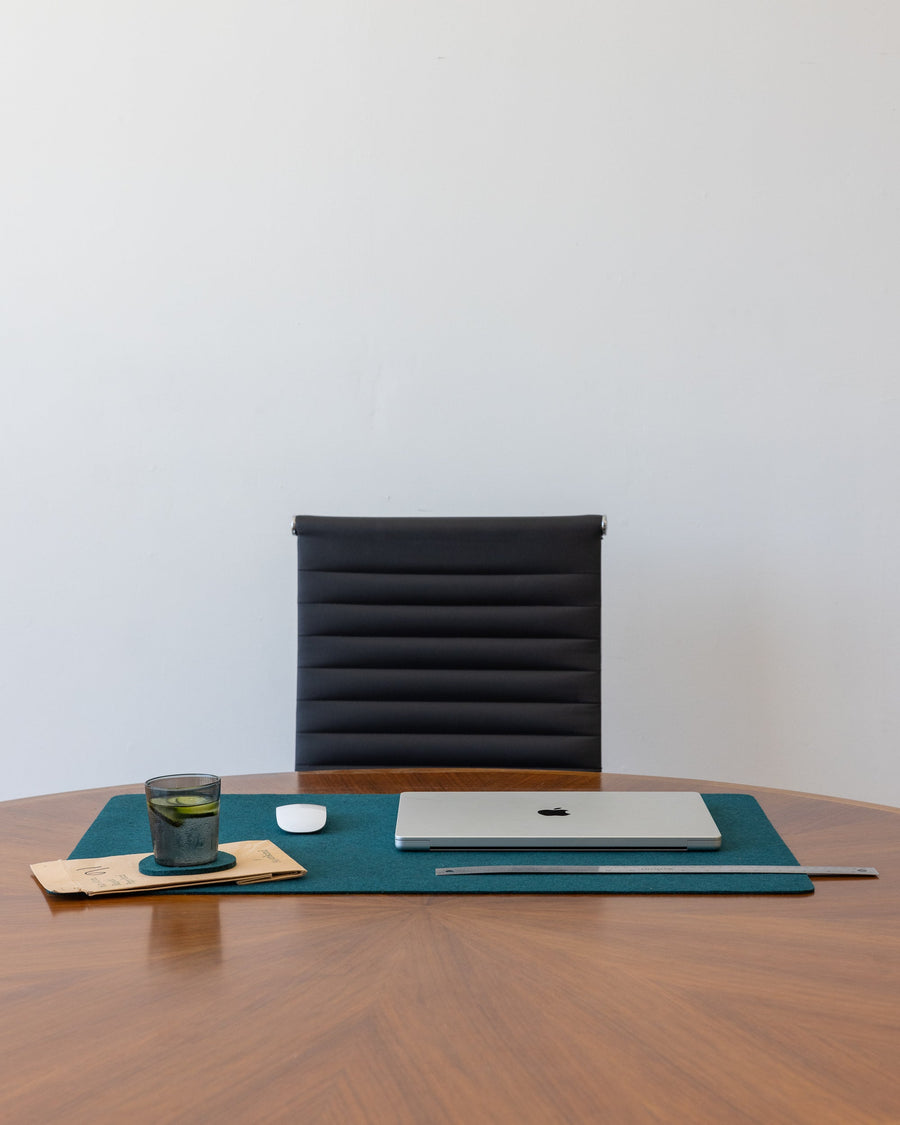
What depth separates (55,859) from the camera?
3.83 ft

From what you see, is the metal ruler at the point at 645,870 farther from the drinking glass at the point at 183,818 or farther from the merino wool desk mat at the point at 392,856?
the drinking glass at the point at 183,818

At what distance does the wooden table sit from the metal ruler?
24mm

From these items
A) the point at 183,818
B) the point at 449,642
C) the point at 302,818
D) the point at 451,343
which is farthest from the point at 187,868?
the point at 451,343

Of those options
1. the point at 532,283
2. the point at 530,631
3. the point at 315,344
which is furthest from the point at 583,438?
the point at 530,631

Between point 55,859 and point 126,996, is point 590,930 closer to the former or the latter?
point 126,996

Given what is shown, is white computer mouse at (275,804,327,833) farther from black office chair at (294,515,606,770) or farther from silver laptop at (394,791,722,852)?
black office chair at (294,515,606,770)

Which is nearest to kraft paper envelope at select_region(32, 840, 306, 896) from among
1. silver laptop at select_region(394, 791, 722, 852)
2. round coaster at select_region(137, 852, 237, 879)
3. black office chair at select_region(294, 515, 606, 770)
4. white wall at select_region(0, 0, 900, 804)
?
round coaster at select_region(137, 852, 237, 879)

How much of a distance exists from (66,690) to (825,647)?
1.84 metres

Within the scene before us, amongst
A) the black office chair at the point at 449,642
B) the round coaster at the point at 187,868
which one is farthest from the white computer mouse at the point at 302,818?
the black office chair at the point at 449,642

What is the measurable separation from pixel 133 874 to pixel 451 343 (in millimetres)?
1765

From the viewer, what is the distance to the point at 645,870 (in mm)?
1115

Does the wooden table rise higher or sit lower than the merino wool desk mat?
lower

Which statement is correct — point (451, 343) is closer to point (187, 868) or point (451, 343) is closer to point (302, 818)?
point (302, 818)

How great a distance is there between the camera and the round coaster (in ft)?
3.56
